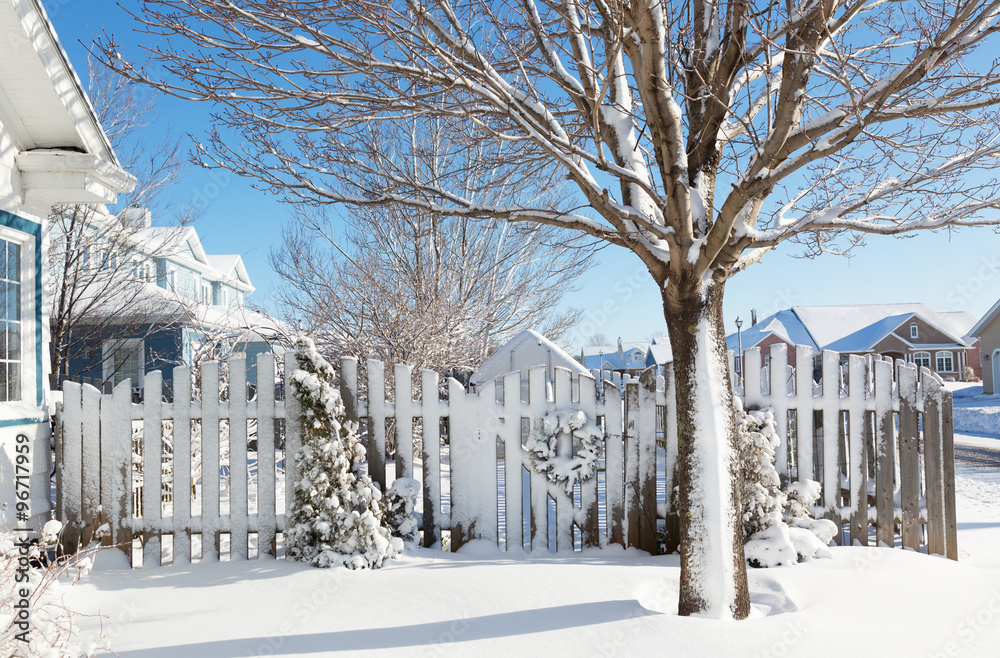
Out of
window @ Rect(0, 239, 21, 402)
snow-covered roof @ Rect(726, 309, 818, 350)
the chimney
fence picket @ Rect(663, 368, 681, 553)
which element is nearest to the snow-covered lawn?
fence picket @ Rect(663, 368, 681, 553)

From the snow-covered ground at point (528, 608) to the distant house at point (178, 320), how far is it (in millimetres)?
3570

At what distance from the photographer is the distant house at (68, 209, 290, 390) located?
9594mm

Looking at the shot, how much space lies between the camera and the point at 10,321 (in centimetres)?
476

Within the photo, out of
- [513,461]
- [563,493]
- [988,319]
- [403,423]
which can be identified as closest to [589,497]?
[563,493]

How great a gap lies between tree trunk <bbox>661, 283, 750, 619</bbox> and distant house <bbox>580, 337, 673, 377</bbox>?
115 ft

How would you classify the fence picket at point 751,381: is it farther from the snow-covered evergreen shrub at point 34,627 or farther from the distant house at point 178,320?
the distant house at point 178,320

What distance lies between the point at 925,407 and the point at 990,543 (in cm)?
154

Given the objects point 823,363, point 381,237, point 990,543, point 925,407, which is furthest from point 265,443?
point 381,237

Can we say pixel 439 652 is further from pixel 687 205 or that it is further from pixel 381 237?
pixel 381 237

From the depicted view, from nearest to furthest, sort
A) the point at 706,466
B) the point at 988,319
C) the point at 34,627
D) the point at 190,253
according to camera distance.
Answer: the point at 34,627, the point at 706,466, the point at 190,253, the point at 988,319

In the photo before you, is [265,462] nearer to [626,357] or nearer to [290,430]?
[290,430]

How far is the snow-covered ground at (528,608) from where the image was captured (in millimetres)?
3131

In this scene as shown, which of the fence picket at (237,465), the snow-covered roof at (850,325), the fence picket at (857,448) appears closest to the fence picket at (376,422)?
the fence picket at (237,465)

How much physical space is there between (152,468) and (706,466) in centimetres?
398
